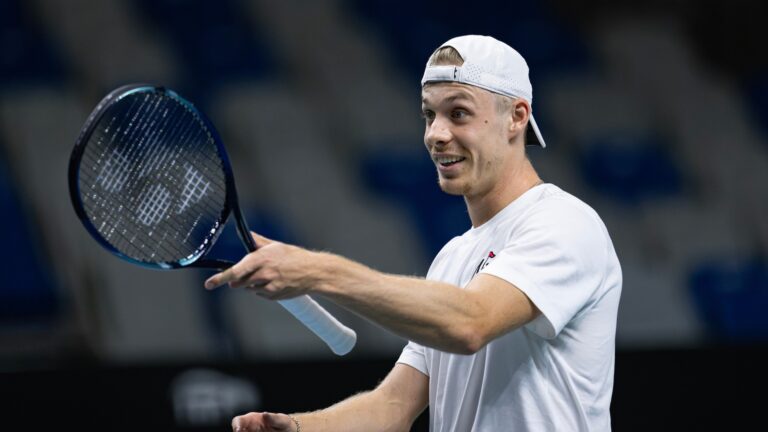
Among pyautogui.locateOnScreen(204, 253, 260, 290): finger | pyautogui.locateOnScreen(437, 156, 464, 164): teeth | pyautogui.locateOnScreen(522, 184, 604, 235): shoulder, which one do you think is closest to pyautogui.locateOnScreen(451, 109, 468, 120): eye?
pyautogui.locateOnScreen(437, 156, 464, 164): teeth

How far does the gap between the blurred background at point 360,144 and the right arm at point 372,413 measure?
3.67 m

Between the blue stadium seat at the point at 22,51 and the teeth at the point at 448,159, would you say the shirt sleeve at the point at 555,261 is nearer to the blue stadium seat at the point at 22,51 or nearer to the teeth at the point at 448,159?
the teeth at the point at 448,159

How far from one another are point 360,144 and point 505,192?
4.49m

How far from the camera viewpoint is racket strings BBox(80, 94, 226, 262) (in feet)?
9.99

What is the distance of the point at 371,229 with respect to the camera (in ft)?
24.6

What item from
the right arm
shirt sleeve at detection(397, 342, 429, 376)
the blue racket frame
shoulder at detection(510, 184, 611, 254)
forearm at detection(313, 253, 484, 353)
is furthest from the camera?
shirt sleeve at detection(397, 342, 429, 376)

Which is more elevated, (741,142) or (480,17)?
(480,17)

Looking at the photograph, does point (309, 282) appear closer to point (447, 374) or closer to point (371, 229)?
point (447, 374)

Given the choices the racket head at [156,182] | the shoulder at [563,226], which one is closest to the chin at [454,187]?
the shoulder at [563,226]

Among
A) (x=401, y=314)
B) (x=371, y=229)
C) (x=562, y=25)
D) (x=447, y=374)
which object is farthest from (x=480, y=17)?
(x=401, y=314)

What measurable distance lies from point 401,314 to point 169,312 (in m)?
5.03

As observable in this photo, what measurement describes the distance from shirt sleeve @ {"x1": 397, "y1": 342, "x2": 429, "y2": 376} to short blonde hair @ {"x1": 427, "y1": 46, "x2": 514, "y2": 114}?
0.80 meters

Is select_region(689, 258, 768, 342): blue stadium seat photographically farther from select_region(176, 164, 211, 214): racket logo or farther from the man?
select_region(176, 164, 211, 214): racket logo

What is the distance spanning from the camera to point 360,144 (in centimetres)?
761
